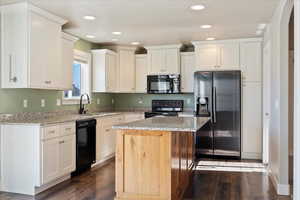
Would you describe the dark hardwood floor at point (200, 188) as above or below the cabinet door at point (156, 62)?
below

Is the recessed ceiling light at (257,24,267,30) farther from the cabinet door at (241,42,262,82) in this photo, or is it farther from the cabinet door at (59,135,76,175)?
the cabinet door at (59,135,76,175)

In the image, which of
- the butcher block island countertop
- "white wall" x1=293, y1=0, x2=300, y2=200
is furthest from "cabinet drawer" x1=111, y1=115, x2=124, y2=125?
"white wall" x1=293, y1=0, x2=300, y2=200

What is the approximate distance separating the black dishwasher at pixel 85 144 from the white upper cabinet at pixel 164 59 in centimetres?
211

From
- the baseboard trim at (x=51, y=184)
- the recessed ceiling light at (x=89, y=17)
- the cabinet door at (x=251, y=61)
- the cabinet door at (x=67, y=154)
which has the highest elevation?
the recessed ceiling light at (x=89, y=17)

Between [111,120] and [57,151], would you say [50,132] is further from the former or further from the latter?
[111,120]

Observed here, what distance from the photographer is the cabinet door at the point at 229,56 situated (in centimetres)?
544

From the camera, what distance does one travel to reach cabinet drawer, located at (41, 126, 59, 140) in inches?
132

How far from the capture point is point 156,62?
241 inches

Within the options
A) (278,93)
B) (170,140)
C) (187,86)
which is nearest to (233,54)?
(187,86)

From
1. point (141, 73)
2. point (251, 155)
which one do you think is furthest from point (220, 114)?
point (141, 73)

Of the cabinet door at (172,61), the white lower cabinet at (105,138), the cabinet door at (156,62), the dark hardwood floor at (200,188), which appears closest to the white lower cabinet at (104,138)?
the white lower cabinet at (105,138)

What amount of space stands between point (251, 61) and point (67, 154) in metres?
3.81

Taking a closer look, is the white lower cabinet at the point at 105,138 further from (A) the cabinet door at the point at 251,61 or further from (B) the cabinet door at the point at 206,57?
(A) the cabinet door at the point at 251,61

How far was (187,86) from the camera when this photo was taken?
6.01 m
